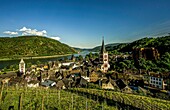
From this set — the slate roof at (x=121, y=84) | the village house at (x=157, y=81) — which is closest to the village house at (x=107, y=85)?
the slate roof at (x=121, y=84)

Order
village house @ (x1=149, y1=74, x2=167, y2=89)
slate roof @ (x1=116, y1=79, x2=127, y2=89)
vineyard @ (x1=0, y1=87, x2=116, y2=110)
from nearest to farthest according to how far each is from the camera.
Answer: vineyard @ (x1=0, y1=87, x2=116, y2=110) < slate roof @ (x1=116, y1=79, x2=127, y2=89) < village house @ (x1=149, y1=74, x2=167, y2=89)

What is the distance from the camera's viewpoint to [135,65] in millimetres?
47844

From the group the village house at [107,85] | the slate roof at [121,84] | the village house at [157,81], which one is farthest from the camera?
the village house at [157,81]

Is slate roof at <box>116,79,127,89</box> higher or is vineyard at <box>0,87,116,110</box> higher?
vineyard at <box>0,87,116,110</box>

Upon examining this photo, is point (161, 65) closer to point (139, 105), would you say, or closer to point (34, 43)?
point (139, 105)

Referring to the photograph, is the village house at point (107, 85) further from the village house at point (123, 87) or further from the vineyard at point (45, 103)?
the vineyard at point (45, 103)

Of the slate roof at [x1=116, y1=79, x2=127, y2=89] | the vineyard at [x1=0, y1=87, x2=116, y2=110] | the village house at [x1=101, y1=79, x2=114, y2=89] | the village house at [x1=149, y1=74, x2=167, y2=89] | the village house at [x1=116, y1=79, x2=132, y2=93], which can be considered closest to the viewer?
the vineyard at [x1=0, y1=87, x2=116, y2=110]

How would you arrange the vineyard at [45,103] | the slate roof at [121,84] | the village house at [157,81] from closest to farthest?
the vineyard at [45,103], the slate roof at [121,84], the village house at [157,81]

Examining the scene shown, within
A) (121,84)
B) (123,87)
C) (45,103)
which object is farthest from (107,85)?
(45,103)

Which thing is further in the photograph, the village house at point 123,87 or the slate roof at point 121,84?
the slate roof at point 121,84

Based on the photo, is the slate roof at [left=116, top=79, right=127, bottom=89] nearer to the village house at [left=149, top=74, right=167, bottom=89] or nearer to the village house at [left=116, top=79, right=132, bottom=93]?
the village house at [left=116, top=79, right=132, bottom=93]

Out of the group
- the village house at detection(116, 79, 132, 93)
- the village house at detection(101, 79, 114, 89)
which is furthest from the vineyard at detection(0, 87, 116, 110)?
the village house at detection(101, 79, 114, 89)

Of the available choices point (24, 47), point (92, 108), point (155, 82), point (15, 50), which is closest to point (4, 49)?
point (15, 50)

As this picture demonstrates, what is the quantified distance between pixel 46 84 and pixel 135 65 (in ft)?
94.9
